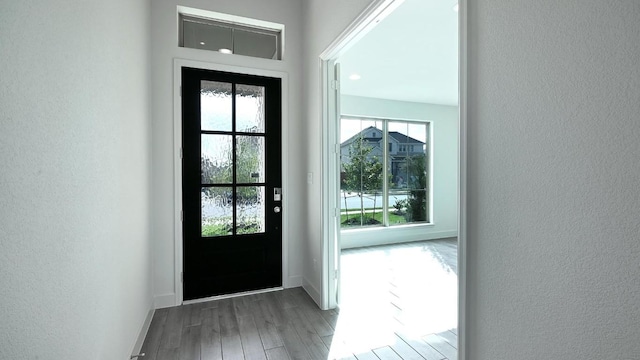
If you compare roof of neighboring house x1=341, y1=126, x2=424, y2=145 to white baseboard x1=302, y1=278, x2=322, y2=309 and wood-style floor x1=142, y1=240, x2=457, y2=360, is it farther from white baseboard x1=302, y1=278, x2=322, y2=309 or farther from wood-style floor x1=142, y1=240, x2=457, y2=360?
white baseboard x1=302, y1=278, x2=322, y2=309

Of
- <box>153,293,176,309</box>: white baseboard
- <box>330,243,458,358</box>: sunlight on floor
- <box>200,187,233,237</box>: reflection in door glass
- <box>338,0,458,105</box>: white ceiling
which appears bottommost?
<box>330,243,458,358</box>: sunlight on floor

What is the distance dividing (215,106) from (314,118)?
0.99m

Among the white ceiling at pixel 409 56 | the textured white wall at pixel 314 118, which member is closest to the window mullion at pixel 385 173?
the white ceiling at pixel 409 56

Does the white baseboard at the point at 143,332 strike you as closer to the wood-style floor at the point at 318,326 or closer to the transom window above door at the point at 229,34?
the wood-style floor at the point at 318,326

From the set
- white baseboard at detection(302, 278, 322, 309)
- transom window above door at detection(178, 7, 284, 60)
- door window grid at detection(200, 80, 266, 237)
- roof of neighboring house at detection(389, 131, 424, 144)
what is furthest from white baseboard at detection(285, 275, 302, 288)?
roof of neighboring house at detection(389, 131, 424, 144)

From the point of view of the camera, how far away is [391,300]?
291 cm

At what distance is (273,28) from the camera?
3.12 meters

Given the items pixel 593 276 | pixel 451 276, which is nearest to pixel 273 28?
pixel 593 276

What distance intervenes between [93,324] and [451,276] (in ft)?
11.9

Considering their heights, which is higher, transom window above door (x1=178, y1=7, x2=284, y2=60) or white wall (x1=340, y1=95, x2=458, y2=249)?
transom window above door (x1=178, y1=7, x2=284, y2=60)

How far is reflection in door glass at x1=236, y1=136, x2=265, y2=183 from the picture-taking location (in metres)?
2.94

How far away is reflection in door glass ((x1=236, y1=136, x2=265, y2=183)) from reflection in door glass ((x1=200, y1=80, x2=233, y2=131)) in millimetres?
210

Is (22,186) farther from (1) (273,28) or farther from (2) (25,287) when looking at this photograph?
(1) (273,28)

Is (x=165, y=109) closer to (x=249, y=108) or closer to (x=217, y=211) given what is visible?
(x=249, y=108)
